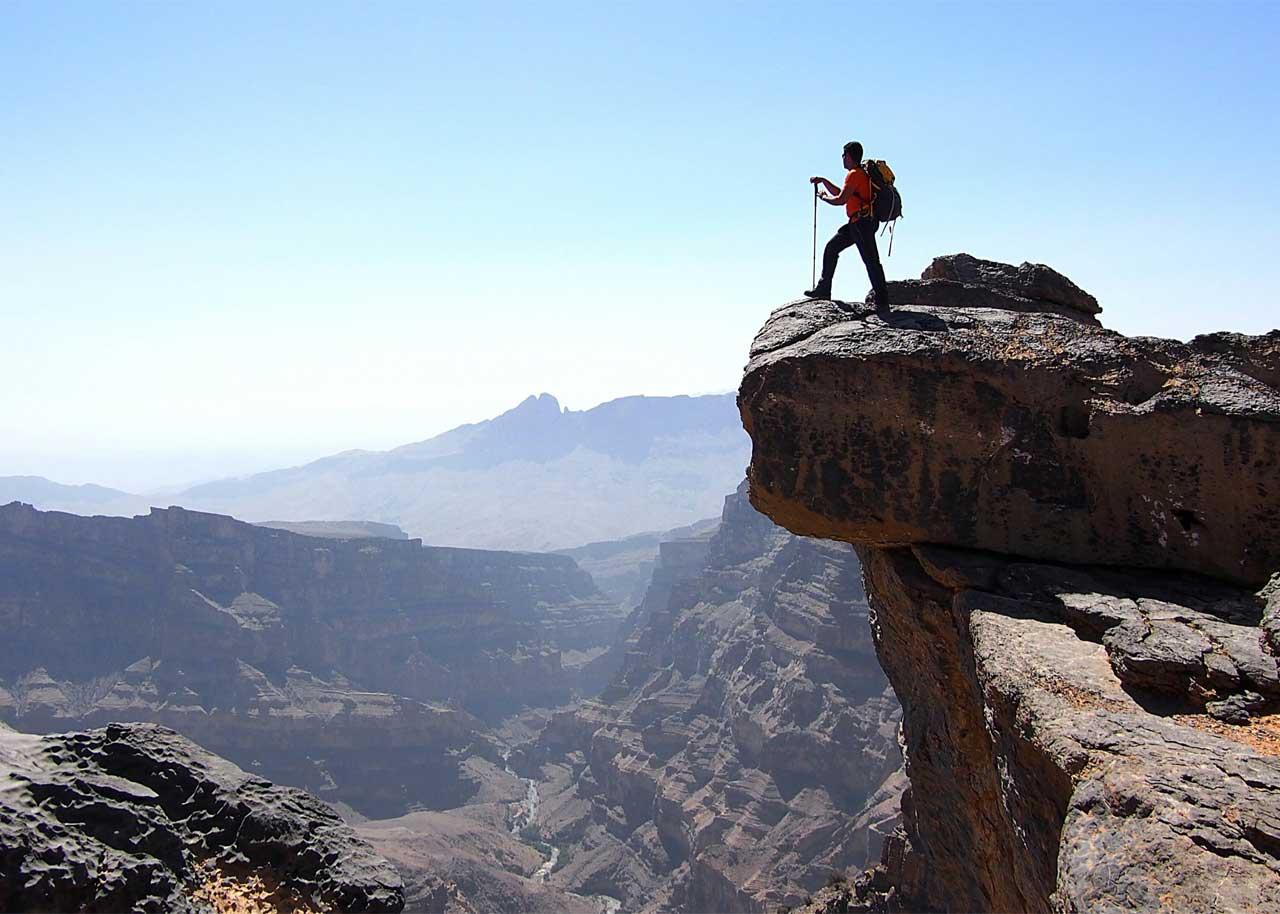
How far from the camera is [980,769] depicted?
12.7 metres

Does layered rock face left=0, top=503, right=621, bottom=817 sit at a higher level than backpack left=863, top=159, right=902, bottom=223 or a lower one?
lower

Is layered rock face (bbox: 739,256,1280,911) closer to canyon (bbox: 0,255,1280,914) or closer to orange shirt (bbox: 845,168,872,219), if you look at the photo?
canyon (bbox: 0,255,1280,914)

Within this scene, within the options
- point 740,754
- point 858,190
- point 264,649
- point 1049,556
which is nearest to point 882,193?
point 858,190

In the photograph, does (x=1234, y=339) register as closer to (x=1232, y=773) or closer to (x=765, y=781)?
(x=1232, y=773)

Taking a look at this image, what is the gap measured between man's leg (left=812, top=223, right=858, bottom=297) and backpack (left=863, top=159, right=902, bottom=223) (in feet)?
1.88

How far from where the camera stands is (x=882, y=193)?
14844mm

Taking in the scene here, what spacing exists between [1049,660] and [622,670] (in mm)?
117055

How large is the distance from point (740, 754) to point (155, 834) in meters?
75.1

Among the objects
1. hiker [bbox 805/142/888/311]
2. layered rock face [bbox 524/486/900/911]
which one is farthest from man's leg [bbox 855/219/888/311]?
layered rock face [bbox 524/486/900/911]

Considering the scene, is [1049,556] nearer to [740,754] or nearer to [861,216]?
[861,216]

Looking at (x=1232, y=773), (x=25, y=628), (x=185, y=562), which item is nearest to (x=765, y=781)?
(x=1232, y=773)

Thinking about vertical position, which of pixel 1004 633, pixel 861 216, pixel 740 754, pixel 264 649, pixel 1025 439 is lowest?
pixel 740 754

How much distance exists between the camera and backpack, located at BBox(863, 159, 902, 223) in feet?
48.5

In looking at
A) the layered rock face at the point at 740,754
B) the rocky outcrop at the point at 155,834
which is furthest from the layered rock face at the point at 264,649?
the rocky outcrop at the point at 155,834
